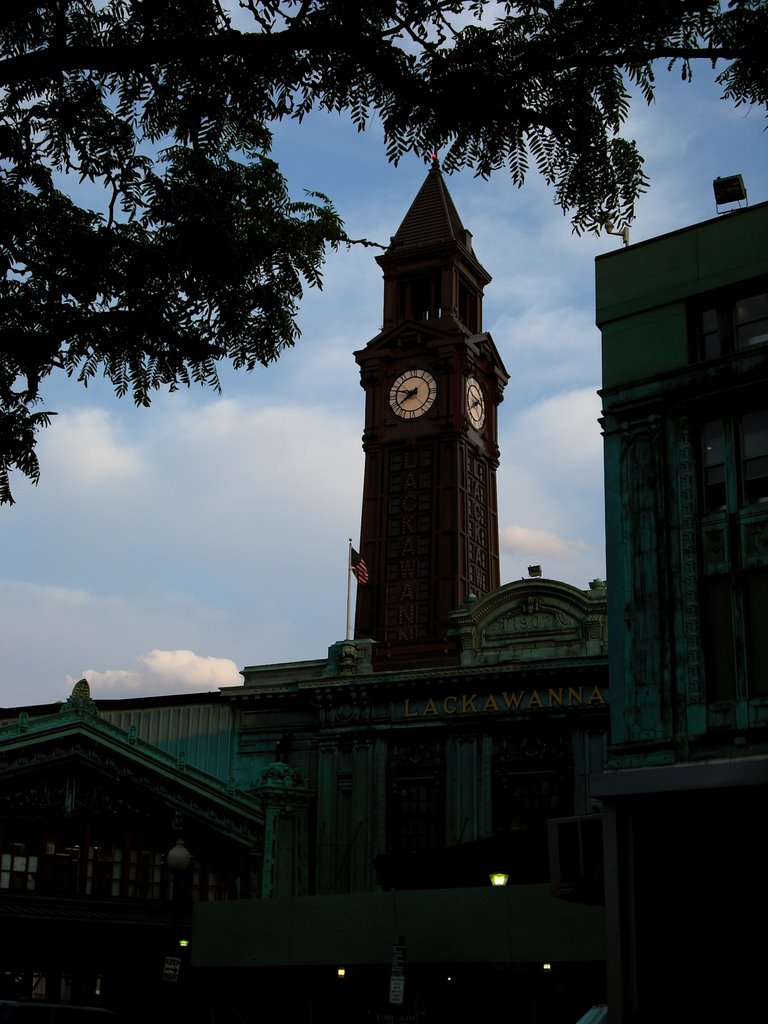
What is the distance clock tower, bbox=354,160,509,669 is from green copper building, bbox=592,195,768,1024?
123ft

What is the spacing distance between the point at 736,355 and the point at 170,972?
17.3 meters

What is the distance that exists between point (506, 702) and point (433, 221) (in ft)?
120

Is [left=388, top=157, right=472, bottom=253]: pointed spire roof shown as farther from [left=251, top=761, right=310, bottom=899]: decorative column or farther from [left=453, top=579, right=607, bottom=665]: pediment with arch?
[left=251, top=761, right=310, bottom=899]: decorative column

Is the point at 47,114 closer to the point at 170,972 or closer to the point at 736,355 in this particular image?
the point at 736,355

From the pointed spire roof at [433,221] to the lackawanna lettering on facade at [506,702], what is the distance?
33022 mm

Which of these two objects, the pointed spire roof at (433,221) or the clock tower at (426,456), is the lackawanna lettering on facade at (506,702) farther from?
the pointed spire roof at (433,221)

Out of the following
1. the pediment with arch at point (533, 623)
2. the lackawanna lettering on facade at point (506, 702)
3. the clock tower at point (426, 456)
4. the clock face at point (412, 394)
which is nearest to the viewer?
the lackawanna lettering on facade at point (506, 702)

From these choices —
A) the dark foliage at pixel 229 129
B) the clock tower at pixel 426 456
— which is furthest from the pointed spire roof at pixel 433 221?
the dark foliage at pixel 229 129

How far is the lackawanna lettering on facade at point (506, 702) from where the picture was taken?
165 feet

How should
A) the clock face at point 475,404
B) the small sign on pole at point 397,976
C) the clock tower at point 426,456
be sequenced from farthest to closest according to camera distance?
the clock face at point 475,404
the clock tower at point 426,456
the small sign on pole at point 397,976

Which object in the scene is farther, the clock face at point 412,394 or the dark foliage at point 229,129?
the clock face at point 412,394

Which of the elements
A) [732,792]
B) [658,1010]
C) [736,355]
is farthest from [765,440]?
[658,1010]

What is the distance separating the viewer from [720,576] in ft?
81.1

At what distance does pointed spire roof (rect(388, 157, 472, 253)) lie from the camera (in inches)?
3078
